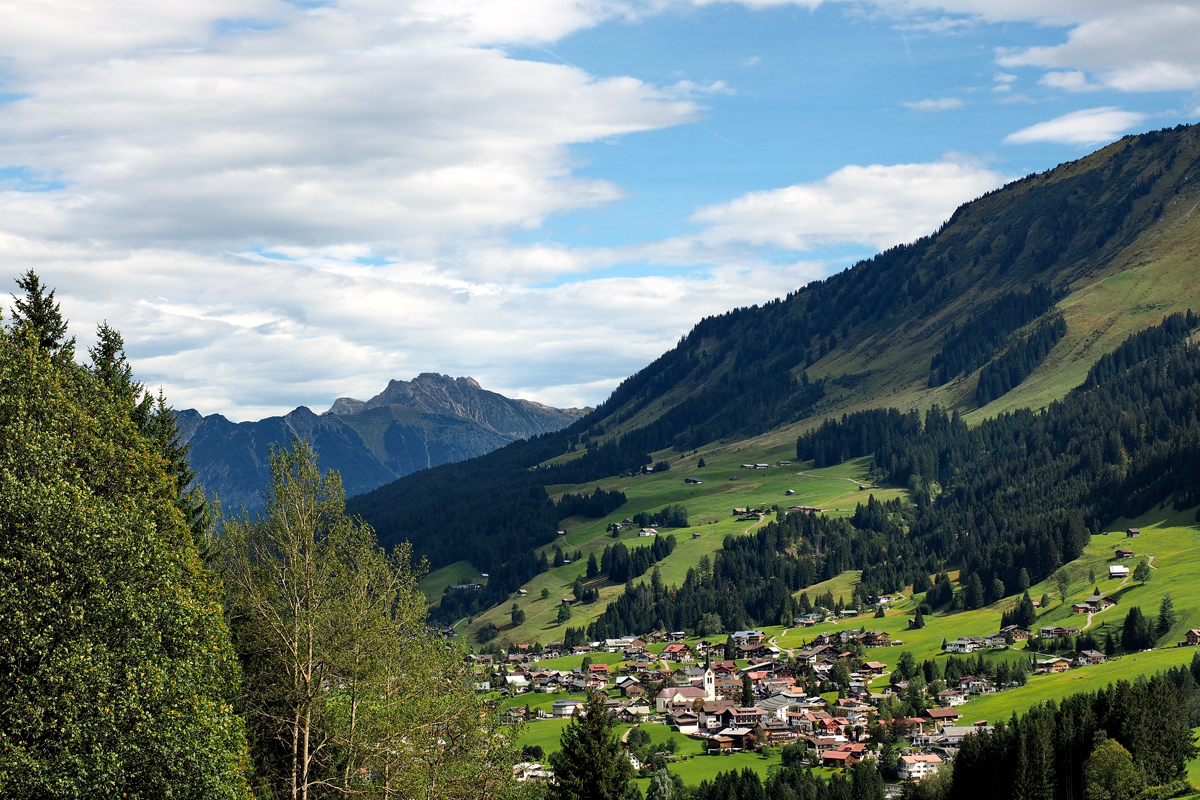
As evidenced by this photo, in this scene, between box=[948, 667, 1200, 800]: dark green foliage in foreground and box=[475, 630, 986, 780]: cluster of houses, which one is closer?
box=[948, 667, 1200, 800]: dark green foliage in foreground

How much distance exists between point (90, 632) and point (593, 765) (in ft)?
113

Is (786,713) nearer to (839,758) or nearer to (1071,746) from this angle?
(839,758)

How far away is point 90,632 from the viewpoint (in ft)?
121

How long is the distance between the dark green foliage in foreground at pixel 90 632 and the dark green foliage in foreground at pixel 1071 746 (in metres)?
77.2

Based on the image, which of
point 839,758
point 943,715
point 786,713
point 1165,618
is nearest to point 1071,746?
point 839,758

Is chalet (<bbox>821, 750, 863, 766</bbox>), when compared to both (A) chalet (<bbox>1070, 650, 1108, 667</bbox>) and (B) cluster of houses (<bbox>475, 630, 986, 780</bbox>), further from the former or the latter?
(A) chalet (<bbox>1070, 650, 1108, 667</bbox>)

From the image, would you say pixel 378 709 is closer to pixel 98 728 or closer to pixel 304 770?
pixel 304 770

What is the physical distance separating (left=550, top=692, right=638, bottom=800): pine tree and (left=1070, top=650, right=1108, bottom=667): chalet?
125031 mm

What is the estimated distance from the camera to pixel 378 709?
44781 mm

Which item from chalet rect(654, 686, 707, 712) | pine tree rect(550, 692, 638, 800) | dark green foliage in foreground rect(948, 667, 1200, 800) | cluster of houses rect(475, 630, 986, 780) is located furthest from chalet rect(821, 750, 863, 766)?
pine tree rect(550, 692, 638, 800)

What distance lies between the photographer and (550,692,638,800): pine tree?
63.5 metres

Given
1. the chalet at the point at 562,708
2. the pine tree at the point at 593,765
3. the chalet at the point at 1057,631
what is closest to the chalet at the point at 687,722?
the chalet at the point at 562,708

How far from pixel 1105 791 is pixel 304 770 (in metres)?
75.9

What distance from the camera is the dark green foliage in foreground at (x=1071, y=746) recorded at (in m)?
96.1
